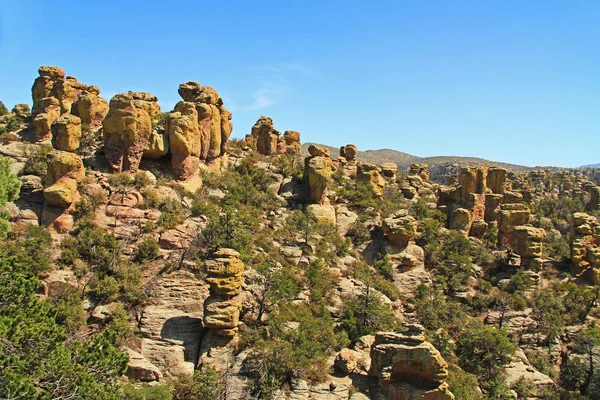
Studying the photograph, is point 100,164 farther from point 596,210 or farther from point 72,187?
point 596,210

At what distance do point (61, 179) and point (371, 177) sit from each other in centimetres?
2685

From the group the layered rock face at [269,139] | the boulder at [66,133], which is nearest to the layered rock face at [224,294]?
the boulder at [66,133]

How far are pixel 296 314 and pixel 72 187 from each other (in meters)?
14.1

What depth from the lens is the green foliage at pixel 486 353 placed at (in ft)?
79.6

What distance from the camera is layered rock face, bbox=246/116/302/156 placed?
46062 mm

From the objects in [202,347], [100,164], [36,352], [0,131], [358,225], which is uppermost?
[0,131]

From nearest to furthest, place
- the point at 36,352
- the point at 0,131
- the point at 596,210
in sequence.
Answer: the point at 36,352 → the point at 0,131 → the point at 596,210

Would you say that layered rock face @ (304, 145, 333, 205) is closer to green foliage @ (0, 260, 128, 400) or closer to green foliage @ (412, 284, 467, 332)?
Answer: green foliage @ (412, 284, 467, 332)

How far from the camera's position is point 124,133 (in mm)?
28641

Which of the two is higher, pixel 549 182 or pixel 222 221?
pixel 549 182

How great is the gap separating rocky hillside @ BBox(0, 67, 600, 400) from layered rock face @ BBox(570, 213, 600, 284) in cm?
17

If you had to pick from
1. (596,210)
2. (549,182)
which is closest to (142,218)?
(596,210)

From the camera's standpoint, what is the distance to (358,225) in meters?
35.4

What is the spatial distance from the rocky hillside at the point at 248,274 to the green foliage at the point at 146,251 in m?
0.10
